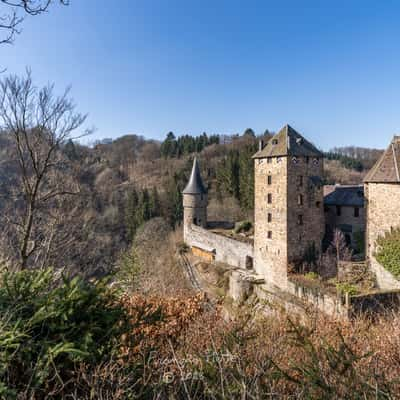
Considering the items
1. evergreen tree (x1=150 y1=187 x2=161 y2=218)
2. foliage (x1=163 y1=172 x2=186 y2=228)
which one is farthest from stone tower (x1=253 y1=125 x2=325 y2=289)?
evergreen tree (x1=150 y1=187 x2=161 y2=218)

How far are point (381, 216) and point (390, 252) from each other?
2.12 m

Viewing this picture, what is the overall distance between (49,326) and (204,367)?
7.93 ft

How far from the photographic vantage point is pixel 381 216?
17.4 metres

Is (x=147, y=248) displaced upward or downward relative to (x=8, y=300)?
downward

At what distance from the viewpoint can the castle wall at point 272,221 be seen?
20766 millimetres

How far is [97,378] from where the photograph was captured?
13.6 feet

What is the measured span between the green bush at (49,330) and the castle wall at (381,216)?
54.8 feet

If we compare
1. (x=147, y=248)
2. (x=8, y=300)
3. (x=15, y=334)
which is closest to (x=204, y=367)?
(x=15, y=334)

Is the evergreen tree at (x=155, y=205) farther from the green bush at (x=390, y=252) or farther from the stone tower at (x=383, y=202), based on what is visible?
the green bush at (x=390, y=252)

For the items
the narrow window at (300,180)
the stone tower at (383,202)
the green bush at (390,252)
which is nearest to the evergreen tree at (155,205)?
the narrow window at (300,180)

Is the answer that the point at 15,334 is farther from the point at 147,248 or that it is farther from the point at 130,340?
the point at 147,248

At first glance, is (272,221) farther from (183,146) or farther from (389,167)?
(183,146)

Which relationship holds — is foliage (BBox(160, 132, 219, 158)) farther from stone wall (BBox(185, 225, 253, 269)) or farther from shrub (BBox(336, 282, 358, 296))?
shrub (BBox(336, 282, 358, 296))

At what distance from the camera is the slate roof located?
22.2 metres
